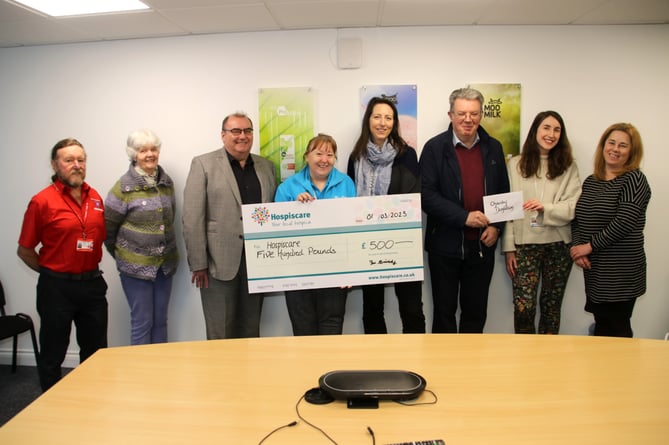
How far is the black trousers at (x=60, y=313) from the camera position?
103 inches

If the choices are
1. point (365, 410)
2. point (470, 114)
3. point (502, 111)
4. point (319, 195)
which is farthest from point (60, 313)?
point (502, 111)

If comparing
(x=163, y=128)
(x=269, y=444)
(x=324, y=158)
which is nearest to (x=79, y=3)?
(x=163, y=128)

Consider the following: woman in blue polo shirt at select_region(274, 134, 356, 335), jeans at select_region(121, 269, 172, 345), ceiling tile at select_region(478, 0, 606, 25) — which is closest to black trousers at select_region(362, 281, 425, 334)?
woman in blue polo shirt at select_region(274, 134, 356, 335)

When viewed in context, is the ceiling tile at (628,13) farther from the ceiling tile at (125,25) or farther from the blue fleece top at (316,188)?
the ceiling tile at (125,25)

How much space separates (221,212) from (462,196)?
1710 mm

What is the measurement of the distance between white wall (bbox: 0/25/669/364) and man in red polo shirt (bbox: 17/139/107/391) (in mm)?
876

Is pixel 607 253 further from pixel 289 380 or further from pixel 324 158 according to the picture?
pixel 289 380

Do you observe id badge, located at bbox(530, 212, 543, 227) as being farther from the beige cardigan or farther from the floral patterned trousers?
the floral patterned trousers

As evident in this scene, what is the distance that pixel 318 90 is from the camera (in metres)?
3.31

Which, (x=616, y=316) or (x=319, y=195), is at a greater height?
(x=319, y=195)

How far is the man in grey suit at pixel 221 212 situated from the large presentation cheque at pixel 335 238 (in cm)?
45

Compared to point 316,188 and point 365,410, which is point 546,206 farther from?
point 365,410

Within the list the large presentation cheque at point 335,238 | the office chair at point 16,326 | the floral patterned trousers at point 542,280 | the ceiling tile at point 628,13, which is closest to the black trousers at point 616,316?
the floral patterned trousers at point 542,280

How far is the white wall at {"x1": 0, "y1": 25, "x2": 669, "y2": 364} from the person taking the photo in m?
3.27
